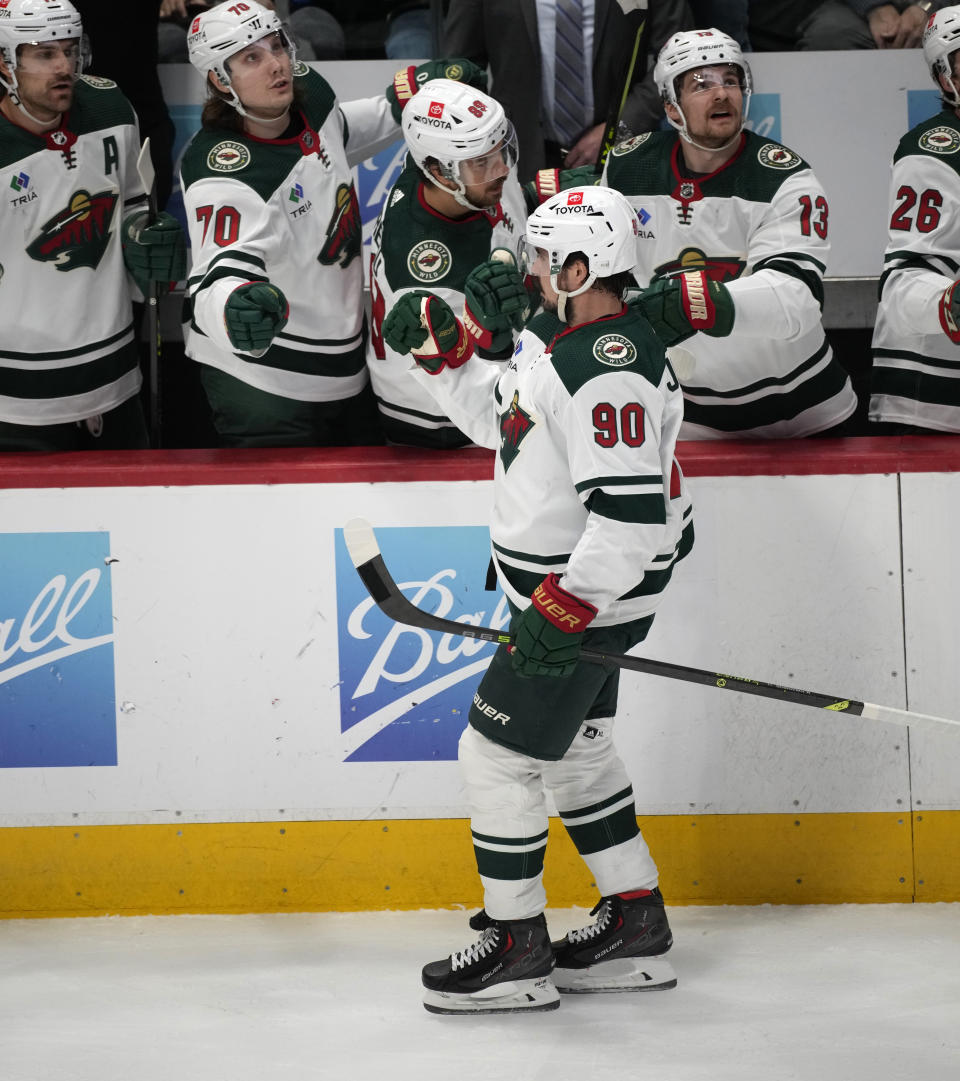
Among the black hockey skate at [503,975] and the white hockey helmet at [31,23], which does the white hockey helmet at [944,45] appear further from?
the black hockey skate at [503,975]

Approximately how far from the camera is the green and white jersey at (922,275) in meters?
3.33

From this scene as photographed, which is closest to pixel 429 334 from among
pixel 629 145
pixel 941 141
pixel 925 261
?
pixel 629 145

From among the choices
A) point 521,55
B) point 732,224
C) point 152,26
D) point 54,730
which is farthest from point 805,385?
point 152,26

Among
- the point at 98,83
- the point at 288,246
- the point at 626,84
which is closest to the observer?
the point at 288,246

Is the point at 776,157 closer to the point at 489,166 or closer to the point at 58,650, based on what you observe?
the point at 489,166

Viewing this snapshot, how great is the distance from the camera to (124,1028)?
265cm

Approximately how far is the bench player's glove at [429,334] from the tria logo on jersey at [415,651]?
406 millimetres

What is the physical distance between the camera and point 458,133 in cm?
305

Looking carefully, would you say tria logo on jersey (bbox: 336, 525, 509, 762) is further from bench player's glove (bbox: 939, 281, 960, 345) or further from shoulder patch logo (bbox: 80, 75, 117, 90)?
shoulder patch logo (bbox: 80, 75, 117, 90)

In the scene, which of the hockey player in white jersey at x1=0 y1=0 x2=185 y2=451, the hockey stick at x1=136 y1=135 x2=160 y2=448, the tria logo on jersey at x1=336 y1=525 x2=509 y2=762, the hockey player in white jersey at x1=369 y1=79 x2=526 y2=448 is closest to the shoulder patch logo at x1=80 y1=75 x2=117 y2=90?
the hockey player in white jersey at x1=0 y1=0 x2=185 y2=451

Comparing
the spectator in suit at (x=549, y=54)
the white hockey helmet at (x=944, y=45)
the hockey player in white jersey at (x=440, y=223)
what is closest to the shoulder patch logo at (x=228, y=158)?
the hockey player in white jersey at (x=440, y=223)

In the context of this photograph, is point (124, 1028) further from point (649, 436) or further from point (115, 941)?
point (649, 436)

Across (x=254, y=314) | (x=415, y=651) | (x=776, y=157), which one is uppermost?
(x=776, y=157)

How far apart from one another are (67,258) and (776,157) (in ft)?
5.13
